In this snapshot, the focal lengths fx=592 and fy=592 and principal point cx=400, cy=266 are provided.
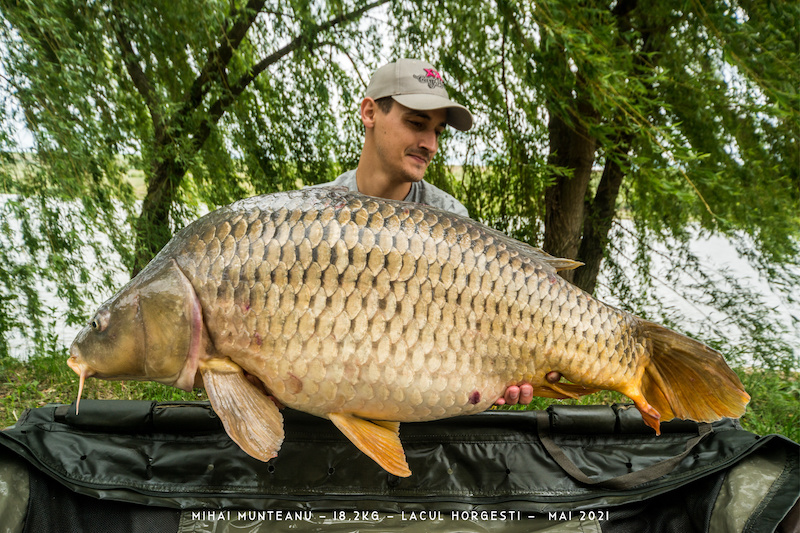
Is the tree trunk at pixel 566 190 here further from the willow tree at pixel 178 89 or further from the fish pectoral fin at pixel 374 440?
the fish pectoral fin at pixel 374 440

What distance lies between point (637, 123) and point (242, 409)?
1479mm

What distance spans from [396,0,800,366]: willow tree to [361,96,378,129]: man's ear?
574 millimetres

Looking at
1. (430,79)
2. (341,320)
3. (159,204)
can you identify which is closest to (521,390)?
(341,320)

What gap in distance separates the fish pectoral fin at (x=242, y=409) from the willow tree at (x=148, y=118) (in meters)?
0.99

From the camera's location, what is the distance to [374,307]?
116cm

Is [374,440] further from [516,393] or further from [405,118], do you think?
[405,118]

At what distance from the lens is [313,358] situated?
3.78 feet

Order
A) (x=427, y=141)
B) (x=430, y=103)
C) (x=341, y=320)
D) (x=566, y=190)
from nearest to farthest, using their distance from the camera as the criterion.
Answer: (x=341, y=320) → (x=430, y=103) → (x=427, y=141) → (x=566, y=190)

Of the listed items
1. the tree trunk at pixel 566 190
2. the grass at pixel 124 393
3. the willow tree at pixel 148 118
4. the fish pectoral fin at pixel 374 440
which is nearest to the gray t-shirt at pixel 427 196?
the willow tree at pixel 148 118

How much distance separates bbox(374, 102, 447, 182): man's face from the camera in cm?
179

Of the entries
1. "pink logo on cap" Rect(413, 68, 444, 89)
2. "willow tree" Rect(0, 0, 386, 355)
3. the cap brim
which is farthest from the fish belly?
"willow tree" Rect(0, 0, 386, 355)

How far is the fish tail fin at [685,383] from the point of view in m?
1.30

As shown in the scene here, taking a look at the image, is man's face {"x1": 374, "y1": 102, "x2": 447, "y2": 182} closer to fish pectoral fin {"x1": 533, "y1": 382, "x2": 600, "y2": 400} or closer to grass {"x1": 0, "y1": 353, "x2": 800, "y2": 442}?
fish pectoral fin {"x1": 533, "y1": 382, "x2": 600, "y2": 400}

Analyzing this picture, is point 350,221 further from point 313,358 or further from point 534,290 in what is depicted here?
point 534,290
